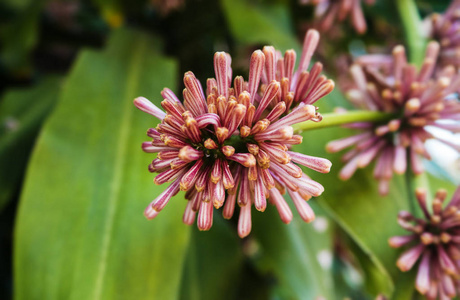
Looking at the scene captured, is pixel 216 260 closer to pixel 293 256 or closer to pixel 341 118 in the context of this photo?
pixel 293 256

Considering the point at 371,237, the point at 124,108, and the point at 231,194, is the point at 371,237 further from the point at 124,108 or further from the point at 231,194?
the point at 124,108

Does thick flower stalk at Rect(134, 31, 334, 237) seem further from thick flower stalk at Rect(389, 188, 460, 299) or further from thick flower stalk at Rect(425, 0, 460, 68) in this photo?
thick flower stalk at Rect(425, 0, 460, 68)

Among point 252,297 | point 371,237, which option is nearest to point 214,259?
point 252,297

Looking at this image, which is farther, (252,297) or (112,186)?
(252,297)

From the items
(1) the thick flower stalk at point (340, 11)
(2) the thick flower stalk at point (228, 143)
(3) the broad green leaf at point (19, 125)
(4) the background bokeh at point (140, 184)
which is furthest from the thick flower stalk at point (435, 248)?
(3) the broad green leaf at point (19, 125)

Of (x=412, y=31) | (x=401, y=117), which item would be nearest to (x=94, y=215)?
(x=401, y=117)

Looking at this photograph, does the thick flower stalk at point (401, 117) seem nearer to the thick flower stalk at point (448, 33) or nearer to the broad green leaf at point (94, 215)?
the thick flower stalk at point (448, 33)
